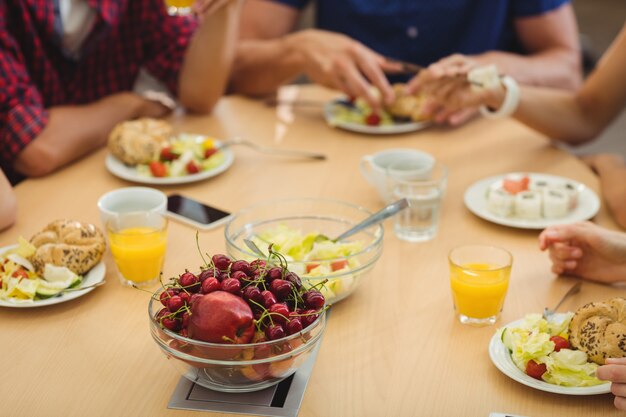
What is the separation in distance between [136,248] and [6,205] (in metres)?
0.40

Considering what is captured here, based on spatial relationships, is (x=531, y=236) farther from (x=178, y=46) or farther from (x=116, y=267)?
(x=178, y=46)

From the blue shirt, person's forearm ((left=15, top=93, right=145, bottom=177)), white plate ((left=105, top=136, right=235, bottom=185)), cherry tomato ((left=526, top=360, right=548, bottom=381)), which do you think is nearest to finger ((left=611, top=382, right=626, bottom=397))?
cherry tomato ((left=526, top=360, right=548, bottom=381))

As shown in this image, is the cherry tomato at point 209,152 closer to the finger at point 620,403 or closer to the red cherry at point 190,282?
the red cherry at point 190,282

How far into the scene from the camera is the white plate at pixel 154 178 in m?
1.86

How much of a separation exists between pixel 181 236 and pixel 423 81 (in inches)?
34.7

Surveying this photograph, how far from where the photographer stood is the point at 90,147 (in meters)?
2.08

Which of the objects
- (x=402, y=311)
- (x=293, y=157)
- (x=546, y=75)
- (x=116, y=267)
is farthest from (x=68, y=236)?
(x=546, y=75)

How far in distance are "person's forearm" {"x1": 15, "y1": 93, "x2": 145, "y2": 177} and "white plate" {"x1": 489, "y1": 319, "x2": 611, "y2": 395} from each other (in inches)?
48.8

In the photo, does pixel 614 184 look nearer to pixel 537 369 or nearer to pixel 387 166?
pixel 387 166

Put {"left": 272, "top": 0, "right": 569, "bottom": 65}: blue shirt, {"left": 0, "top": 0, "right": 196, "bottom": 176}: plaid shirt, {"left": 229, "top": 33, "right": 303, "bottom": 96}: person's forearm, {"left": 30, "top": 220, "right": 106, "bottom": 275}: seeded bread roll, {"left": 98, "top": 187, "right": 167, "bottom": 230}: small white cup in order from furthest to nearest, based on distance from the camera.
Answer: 1. {"left": 272, "top": 0, "right": 569, "bottom": 65}: blue shirt
2. {"left": 229, "top": 33, "right": 303, "bottom": 96}: person's forearm
3. {"left": 0, "top": 0, "right": 196, "bottom": 176}: plaid shirt
4. {"left": 98, "top": 187, "right": 167, "bottom": 230}: small white cup
5. {"left": 30, "top": 220, "right": 106, "bottom": 275}: seeded bread roll

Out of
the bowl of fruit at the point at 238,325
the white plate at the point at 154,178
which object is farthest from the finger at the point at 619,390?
the white plate at the point at 154,178

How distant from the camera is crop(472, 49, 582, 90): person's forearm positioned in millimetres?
2494

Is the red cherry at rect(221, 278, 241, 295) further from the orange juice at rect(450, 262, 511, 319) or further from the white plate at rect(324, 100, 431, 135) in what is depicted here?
the white plate at rect(324, 100, 431, 135)

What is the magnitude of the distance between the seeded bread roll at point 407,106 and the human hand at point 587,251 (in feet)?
2.95
